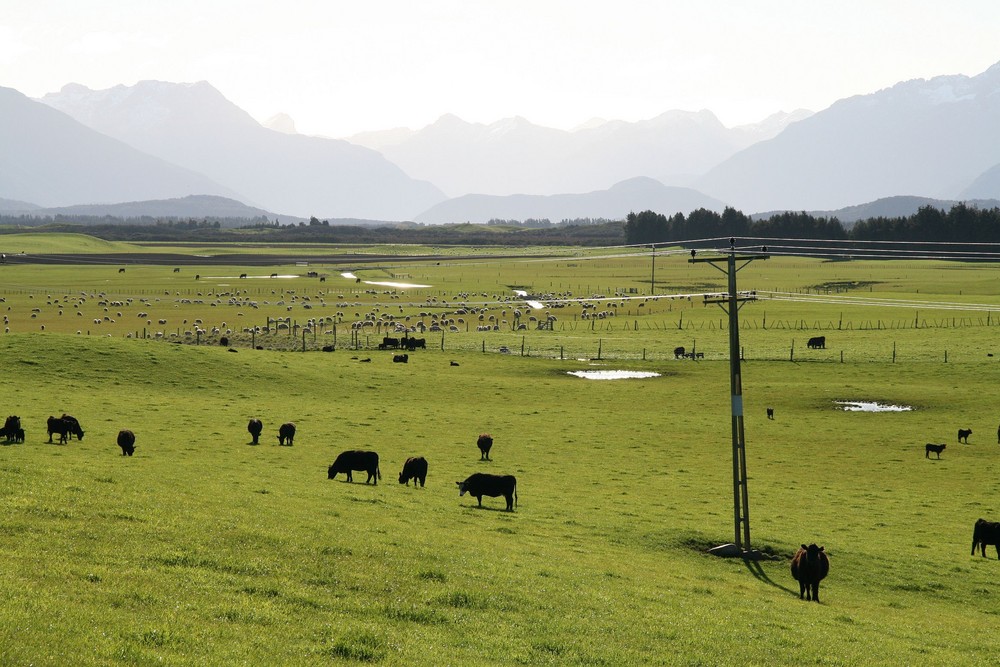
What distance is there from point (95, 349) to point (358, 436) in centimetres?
2732

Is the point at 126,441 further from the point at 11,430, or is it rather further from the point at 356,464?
the point at 356,464

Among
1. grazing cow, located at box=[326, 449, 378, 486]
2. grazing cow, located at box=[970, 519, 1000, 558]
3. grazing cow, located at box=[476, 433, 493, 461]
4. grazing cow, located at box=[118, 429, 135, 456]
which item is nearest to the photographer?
grazing cow, located at box=[970, 519, 1000, 558]

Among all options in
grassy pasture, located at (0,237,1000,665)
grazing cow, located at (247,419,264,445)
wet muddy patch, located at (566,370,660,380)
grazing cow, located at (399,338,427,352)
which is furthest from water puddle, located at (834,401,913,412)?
grazing cow, located at (399,338,427,352)

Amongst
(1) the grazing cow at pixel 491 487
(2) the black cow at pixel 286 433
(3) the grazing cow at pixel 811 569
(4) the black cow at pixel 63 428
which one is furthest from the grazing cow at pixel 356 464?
(3) the grazing cow at pixel 811 569

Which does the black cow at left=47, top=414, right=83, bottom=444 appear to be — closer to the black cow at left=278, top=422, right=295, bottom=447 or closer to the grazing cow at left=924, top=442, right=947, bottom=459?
the black cow at left=278, top=422, right=295, bottom=447

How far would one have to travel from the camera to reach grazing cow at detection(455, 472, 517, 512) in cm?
3077

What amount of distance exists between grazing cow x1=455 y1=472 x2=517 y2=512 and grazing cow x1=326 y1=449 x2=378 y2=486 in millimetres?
3720

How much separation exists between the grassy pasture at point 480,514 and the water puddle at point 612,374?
2122 millimetres

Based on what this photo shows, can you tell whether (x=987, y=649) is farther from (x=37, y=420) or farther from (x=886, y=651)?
(x=37, y=420)

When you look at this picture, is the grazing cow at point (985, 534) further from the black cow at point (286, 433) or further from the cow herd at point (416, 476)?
the black cow at point (286, 433)

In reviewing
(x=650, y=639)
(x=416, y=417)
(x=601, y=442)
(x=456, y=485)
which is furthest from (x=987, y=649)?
(x=416, y=417)

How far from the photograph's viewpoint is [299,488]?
28.6m

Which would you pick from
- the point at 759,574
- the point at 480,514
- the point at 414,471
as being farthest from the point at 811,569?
the point at 414,471

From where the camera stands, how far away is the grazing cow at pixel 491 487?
3077cm
